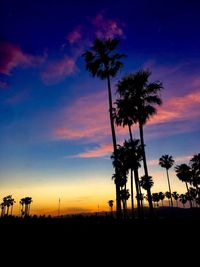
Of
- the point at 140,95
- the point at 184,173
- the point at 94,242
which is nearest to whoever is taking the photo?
the point at 94,242

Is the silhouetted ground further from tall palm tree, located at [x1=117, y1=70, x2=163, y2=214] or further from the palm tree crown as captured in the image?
the palm tree crown

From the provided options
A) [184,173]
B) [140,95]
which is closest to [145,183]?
[140,95]

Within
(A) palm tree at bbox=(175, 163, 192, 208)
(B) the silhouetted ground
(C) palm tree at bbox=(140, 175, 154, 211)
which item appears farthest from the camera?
(A) palm tree at bbox=(175, 163, 192, 208)

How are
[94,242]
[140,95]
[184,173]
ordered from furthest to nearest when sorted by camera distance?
[184,173]
[140,95]
[94,242]

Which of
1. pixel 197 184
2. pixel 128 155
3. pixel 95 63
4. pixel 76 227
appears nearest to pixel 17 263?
pixel 76 227

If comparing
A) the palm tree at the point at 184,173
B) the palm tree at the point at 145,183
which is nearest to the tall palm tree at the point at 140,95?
the palm tree at the point at 145,183

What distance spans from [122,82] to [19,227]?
60.2ft

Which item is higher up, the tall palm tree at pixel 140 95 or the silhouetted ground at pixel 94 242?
the tall palm tree at pixel 140 95

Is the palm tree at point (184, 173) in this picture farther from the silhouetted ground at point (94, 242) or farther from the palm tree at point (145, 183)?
the silhouetted ground at point (94, 242)

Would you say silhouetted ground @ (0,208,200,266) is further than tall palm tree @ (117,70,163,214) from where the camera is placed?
No

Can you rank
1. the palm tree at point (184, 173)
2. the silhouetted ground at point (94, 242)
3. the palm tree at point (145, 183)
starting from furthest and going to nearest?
the palm tree at point (184, 173), the palm tree at point (145, 183), the silhouetted ground at point (94, 242)

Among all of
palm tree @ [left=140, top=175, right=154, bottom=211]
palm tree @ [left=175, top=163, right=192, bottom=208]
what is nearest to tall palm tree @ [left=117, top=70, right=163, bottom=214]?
A: palm tree @ [left=140, top=175, right=154, bottom=211]

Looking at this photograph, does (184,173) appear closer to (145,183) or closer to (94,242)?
(145,183)

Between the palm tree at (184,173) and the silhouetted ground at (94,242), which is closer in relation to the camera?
the silhouetted ground at (94,242)
